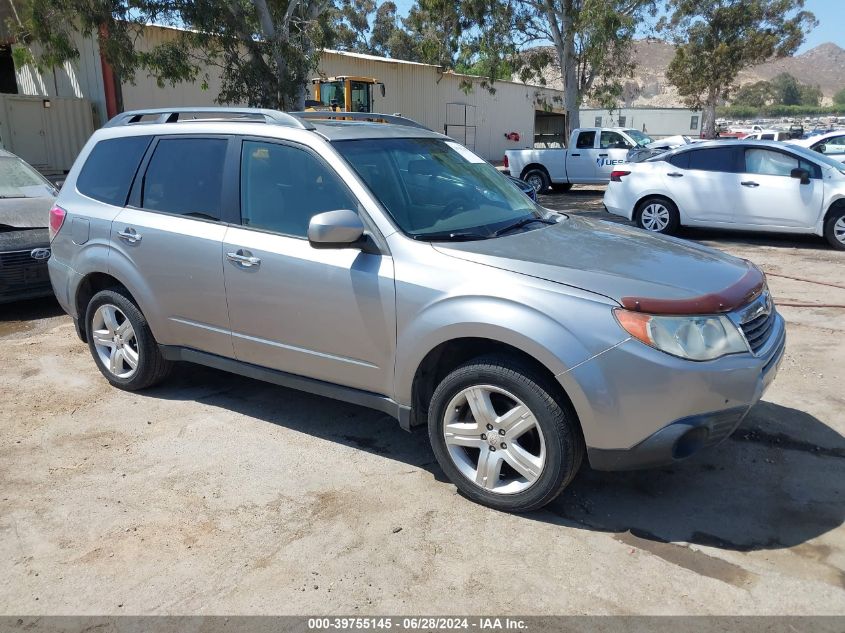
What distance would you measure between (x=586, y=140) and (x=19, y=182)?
14058mm

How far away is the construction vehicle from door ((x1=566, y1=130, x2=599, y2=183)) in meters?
6.86

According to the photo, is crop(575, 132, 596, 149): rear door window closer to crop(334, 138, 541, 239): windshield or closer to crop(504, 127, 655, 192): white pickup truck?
crop(504, 127, 655, 192): white pickup truck

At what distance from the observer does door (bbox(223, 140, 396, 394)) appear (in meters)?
3.87

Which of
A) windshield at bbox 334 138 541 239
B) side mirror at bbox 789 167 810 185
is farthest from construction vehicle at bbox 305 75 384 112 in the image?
windshield at bbox 334 138 541 239

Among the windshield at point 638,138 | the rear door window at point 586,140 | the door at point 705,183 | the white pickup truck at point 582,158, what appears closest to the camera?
the door at point 705,183

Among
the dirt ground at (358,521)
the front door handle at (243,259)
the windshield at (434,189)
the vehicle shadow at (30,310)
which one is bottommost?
the dirt ground at (358,521)

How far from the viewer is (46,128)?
68.0 ft

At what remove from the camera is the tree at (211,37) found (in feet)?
40.3

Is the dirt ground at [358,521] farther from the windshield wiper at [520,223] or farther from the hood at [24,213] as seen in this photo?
the hood at [24,213]

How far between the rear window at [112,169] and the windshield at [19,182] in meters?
3.43

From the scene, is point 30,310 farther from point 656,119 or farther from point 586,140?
point 656,119

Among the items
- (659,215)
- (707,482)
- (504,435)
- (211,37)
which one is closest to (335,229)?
(504,435)

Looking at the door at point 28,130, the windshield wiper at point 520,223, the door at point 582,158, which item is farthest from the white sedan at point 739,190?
the door at point 28,130

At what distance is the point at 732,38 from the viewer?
35.0 metres
